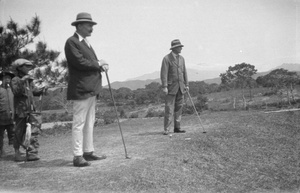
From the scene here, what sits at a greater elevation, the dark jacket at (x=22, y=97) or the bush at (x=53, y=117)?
the dark jacket at (x=22, y=97)

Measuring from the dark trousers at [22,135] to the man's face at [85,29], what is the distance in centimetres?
193

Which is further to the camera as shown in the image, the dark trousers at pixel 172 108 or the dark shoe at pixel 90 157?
the dark trousers at pixel 172 108

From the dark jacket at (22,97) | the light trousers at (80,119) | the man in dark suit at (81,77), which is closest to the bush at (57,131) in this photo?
the dark jacket at (22,97)

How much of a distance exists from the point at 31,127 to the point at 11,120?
1.04 m

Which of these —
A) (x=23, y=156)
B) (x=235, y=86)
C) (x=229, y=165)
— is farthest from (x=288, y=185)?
(x=235, y=86)

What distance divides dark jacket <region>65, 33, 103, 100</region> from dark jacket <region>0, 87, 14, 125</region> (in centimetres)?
220

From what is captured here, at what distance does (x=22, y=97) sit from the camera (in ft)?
15.0

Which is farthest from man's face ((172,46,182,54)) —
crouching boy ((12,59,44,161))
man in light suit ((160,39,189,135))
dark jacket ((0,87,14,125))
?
dark jacket ((0,87,14,125))

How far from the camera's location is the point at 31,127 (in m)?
4.51

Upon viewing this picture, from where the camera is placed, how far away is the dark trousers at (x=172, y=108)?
242 inches

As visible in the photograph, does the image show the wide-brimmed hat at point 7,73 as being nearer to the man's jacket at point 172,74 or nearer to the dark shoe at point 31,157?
the dark shoe at point 31,157

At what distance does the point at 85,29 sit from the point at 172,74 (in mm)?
2894

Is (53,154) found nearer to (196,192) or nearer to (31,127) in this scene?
(31,127)

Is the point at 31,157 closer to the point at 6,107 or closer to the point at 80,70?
the point at 6,107
